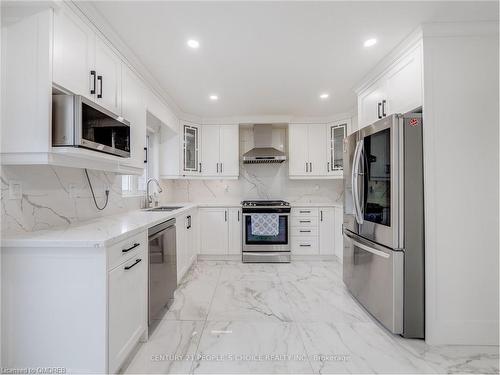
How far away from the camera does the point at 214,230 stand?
3830mm

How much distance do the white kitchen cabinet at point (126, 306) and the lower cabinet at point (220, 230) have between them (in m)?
2.05

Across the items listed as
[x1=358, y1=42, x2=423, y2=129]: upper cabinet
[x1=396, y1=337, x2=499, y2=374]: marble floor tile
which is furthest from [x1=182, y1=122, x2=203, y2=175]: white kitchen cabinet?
[x1=396, y1=337, x2=499, y2=374]: marble floor tile

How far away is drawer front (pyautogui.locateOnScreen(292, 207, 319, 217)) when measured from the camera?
3797 millimetres

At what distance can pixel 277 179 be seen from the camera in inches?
170

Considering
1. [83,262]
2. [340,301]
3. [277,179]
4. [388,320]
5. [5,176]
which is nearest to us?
[83,262]

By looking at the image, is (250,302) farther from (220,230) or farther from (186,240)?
(220,230)

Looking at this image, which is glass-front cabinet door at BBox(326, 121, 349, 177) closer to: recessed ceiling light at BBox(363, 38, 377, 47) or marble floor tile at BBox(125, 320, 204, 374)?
recessed ceiling light at BBox(363, 38, 377, 47)

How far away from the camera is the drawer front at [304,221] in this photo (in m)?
3.79

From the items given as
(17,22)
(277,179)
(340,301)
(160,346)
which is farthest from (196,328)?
(277,179)

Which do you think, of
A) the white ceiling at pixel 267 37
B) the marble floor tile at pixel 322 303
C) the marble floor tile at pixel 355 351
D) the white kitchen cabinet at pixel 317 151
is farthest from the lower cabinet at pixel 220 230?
the marble floor tile at pixel 355 351

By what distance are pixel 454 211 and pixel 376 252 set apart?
2.06 ft

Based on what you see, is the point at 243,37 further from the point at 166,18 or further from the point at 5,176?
the point at 5,176

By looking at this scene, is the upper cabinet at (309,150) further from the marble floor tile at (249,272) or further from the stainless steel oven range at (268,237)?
the marble floor tile at (249,272)

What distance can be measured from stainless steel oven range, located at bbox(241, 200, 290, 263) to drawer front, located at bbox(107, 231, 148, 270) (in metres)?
2.10
